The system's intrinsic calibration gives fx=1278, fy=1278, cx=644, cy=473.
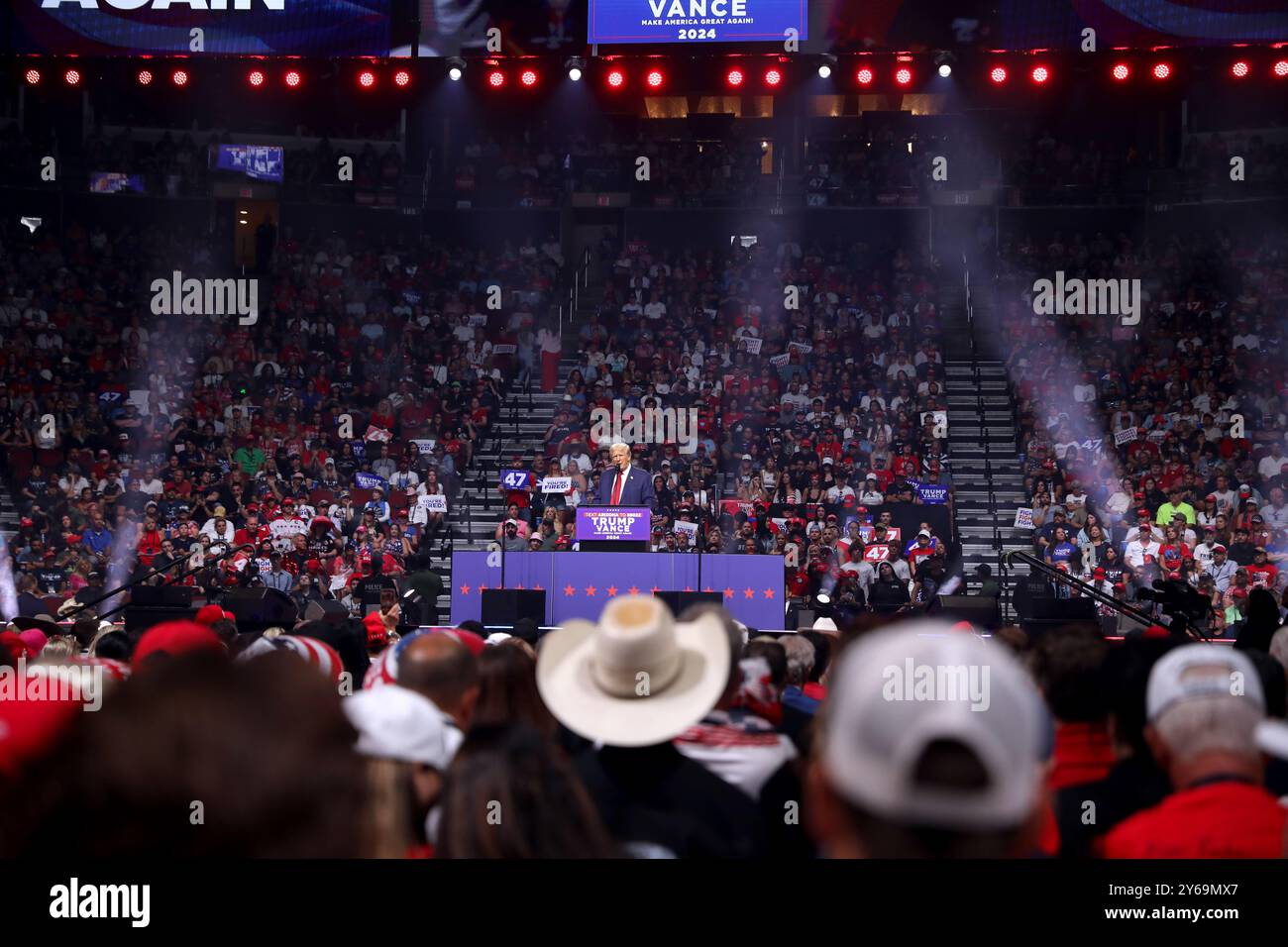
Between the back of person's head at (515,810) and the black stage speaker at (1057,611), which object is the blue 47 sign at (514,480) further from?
the back of person's head at (515,810)

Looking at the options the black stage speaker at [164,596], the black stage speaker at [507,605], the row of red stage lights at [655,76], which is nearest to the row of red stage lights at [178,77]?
the row of red stage lights at [655,76]

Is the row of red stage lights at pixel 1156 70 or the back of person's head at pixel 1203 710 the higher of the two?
the row of red stage lights at pixel 1156 70

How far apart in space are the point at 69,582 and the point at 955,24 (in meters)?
14.5

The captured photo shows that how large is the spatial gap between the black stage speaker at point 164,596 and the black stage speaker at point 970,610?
726cm

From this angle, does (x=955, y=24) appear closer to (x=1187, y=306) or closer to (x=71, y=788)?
(x=1187, y=306)

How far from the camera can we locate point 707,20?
17.7 metres

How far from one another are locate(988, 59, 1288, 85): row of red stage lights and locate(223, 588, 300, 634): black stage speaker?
40.8ft

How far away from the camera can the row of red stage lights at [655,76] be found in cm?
1759

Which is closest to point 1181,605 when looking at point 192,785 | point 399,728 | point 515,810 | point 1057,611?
point 1057,611

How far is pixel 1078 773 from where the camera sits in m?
4.03

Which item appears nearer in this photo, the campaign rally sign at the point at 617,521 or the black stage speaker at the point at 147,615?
the black stage speaker at the point at 147,615

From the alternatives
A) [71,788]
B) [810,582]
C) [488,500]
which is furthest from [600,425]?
[71,788]

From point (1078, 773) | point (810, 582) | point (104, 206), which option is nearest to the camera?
point (1078, 773)

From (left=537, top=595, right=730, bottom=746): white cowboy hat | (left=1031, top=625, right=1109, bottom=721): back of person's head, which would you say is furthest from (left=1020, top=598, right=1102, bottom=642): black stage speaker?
(left=537, top=595, right=730, bottom=746): white cowboy hat
